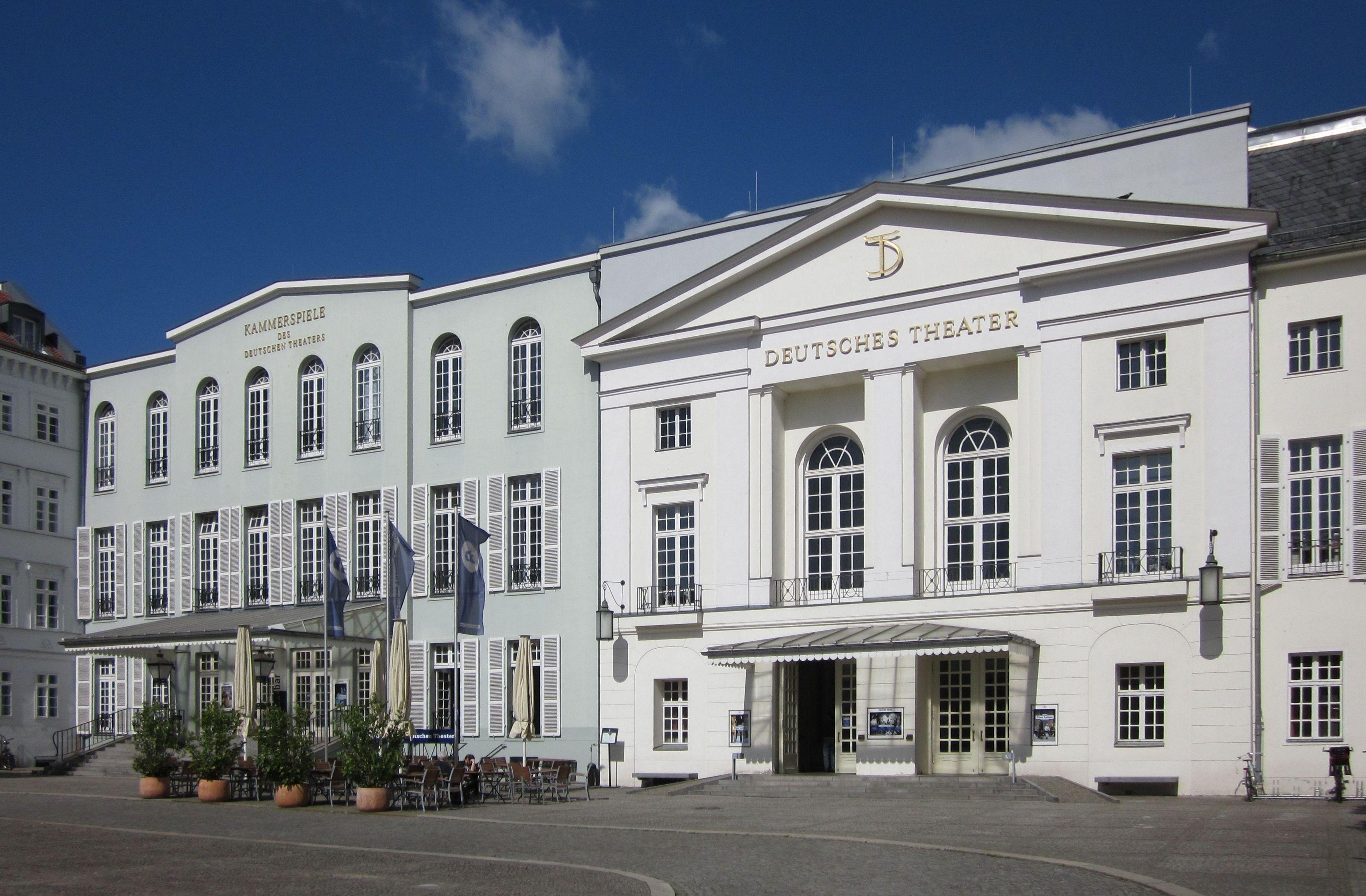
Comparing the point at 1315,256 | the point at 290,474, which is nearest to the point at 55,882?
the point at 1315,256

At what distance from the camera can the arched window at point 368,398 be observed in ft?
117

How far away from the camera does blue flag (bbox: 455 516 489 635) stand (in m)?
27.4

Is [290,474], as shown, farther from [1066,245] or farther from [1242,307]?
[1242,307]

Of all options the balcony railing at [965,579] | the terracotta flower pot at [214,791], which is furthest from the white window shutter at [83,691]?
the balcony railing at [965,579]

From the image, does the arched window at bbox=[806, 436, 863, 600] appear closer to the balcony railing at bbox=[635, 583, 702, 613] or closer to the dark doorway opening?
the dark doorway opening

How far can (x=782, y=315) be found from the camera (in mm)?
29297

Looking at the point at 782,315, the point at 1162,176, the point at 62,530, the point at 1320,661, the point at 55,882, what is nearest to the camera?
the point at 55,882

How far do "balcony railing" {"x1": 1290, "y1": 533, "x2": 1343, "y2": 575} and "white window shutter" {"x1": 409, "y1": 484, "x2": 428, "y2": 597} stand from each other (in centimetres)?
1892

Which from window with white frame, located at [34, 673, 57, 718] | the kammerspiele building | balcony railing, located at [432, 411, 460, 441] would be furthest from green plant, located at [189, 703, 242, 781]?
window with white frame, located at [34, 673, 57, 718]

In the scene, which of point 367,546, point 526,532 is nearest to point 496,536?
point 526,532

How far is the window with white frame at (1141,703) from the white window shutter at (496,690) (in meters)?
13.7

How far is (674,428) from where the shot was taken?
31.0 metres

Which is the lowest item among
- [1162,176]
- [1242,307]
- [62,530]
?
[62,530]

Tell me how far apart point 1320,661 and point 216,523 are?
2717cm
